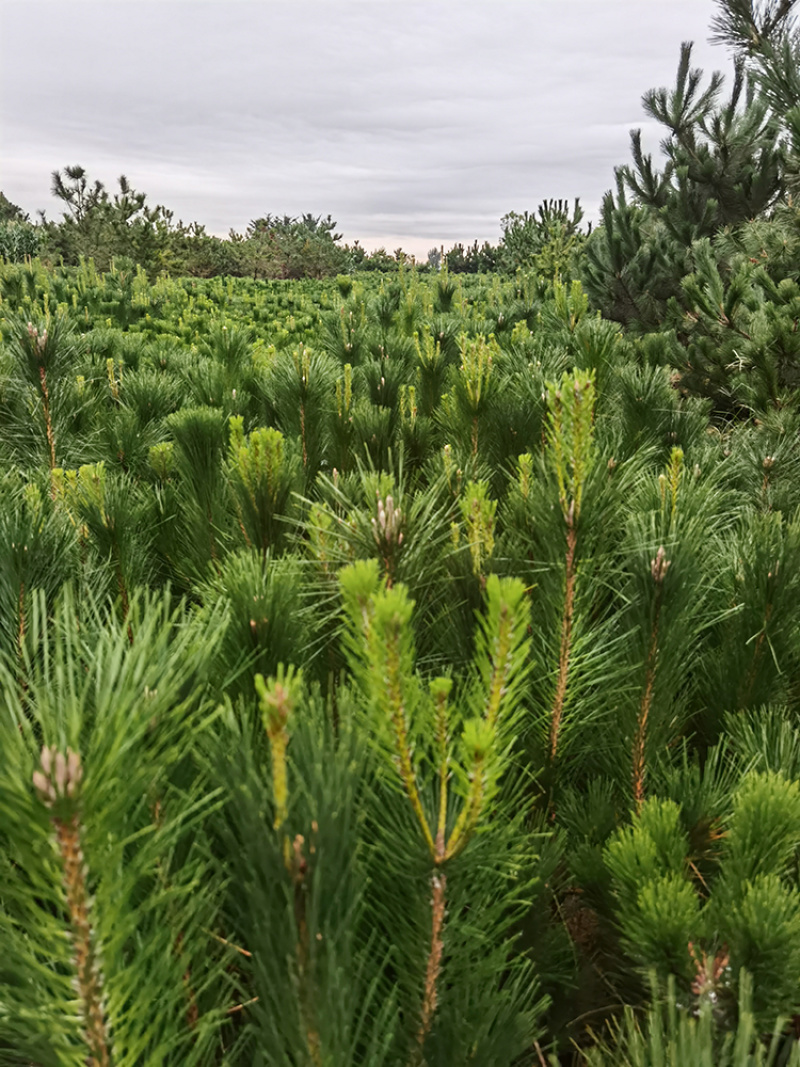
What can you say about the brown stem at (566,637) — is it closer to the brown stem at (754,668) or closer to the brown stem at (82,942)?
the brown stem at (754,668)

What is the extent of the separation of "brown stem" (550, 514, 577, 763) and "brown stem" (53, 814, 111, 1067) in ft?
1.92

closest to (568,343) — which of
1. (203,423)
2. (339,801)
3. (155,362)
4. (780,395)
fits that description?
(780,395)

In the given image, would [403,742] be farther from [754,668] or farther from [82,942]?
[754,668]

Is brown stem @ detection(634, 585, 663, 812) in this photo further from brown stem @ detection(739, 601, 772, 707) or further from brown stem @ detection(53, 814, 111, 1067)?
brown stem @ detection(53, 814, 111, 1067)

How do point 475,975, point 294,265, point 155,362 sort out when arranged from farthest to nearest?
point 294,265, point 155,362, point 475,975

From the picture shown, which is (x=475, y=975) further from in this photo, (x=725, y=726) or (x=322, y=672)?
(x=725, y=726)

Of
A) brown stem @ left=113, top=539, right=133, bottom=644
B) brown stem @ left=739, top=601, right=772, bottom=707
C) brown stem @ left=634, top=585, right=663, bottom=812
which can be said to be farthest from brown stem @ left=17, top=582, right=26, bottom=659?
brown stem @ left=739, top=601, right=772, bottom=707

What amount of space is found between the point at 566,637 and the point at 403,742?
403mm

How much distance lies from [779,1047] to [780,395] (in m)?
2.35

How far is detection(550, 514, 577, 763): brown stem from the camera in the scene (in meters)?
0.79

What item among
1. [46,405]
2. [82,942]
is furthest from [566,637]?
[46,405]

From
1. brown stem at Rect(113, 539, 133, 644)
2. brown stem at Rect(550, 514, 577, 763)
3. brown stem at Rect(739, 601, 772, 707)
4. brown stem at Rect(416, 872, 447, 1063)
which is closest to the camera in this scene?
brown stem at Rect(416, 872, 447, 1063)

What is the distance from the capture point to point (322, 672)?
87 cm

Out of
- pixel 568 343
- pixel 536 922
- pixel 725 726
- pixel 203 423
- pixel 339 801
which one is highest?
pixel 568 343
